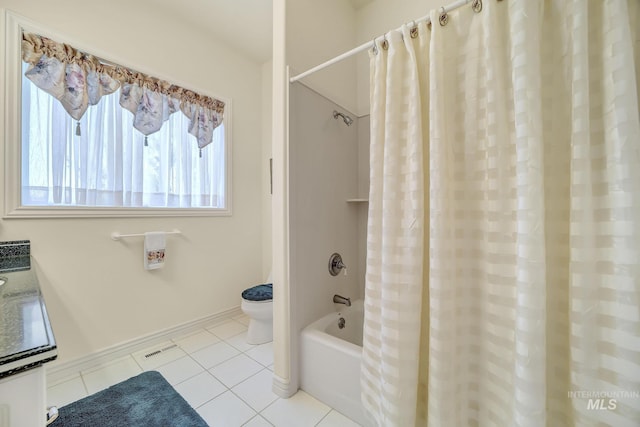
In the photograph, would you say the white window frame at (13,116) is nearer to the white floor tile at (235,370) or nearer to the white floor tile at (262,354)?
the white floor tile at (235,370)

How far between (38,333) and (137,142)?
1.72m

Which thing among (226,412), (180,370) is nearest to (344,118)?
(226,412)

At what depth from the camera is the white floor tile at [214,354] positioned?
1650 mm

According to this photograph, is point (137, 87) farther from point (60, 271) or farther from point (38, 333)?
point (38, 333)

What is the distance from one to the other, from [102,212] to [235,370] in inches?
56.2

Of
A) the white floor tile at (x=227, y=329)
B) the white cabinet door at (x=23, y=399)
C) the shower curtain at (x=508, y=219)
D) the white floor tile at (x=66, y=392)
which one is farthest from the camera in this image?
the white floor tile at (x=227, y=329)

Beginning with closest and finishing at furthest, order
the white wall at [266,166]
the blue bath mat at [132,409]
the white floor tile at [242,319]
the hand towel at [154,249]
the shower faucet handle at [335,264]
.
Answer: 1. the blue bath mat at [132,409]
2. the shower faucet handle at [335,264]
3. the hand towel at [154,249]
4. the white floor tile at [242,319]
5. the white wall at [266,166]

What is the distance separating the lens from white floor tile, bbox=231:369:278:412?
130 cm

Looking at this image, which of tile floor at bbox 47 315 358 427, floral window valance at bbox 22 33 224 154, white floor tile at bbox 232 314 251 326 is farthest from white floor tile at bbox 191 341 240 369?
floral window valance at bbox 22 33 224 154

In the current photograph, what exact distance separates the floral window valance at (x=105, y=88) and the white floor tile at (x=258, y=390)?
6.35 ft

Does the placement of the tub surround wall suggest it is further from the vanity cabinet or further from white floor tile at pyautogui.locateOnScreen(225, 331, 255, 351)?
the vanity cabinet

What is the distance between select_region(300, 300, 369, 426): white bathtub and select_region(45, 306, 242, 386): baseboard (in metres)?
1.25

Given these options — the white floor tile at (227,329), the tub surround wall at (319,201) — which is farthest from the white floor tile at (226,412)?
the white floor tile at (227,329)

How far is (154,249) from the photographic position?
72.3 inches
